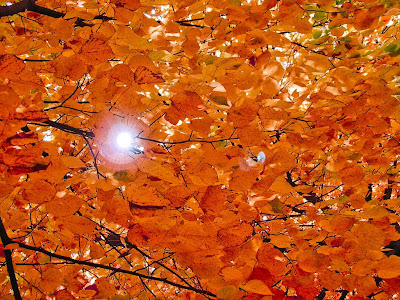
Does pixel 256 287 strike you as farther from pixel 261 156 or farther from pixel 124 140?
pixel 124 140

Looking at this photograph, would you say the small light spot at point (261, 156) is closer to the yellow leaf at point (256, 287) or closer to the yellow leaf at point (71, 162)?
the yellow leaf at point (256, 287)

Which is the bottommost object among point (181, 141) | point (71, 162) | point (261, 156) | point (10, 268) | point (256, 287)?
point (256, 287)

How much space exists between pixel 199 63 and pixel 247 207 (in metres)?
1.18

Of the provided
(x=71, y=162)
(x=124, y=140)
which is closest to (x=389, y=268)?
(x=124, y=140)

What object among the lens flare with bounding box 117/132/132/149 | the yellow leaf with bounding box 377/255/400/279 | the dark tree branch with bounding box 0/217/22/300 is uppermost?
the lens flare with bounding box 117/132/132/149

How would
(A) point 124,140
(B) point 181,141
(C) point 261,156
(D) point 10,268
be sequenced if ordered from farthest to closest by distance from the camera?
(C) point 261,156
(B) point 181,141
(D) point 10,268
(A) point 124,140

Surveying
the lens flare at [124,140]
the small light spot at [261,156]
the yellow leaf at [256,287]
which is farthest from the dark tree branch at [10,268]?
the small light spot at [261,156]

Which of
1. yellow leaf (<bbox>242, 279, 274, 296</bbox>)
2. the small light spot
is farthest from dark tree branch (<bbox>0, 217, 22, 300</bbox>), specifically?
the small light spot

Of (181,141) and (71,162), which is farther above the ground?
(71,162)

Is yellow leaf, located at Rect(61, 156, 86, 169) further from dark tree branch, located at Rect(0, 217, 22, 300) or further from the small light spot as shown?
the small light spot

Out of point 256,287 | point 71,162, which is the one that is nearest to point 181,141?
point 71,162

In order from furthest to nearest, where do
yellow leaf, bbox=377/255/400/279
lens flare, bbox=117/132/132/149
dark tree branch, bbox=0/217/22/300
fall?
yellow leaf, bbox=377/255/400/279 → dark tree branch, bbox=0/217/22/300 → lens flare, bbox=117/132/132/149

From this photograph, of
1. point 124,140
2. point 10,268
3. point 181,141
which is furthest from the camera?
point 181,141

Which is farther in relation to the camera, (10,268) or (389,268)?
(389,268)
